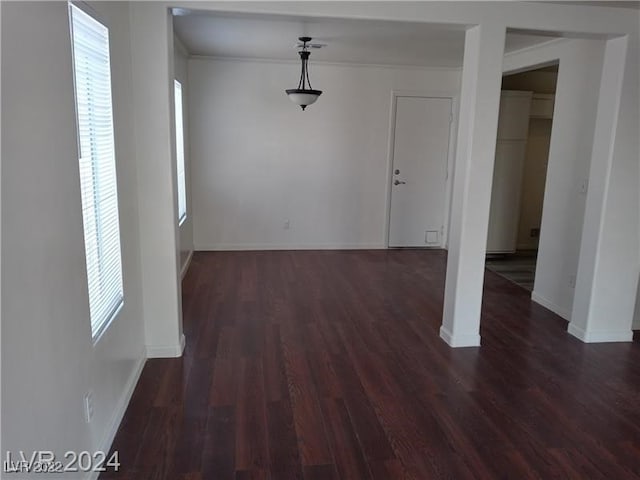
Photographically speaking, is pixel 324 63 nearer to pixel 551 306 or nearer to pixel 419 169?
pixel 419 169

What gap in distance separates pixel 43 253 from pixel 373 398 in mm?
1942

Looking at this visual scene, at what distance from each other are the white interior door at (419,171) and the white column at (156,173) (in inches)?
150

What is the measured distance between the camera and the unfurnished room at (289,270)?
166 cm

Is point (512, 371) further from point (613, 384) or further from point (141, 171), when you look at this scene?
point (141, 171)

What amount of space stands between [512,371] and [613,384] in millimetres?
603

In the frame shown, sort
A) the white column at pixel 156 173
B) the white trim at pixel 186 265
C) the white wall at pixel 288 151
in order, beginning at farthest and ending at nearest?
the white wall at pixel 288 151, the white trim at pixel 186 265, the white column at pixel 156 173

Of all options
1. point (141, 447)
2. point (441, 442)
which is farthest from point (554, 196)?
point (141, 447)

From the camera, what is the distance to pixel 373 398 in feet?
9.13

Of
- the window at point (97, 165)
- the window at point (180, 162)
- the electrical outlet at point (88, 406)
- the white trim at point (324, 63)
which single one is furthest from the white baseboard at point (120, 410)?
the white trim at point (324, 63)

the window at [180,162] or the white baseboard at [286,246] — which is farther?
the white baseboard at [286,246]

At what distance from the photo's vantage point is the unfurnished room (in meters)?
1.66

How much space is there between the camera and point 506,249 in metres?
6.40

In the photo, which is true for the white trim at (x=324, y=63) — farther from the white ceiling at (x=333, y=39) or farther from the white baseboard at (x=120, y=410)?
the white baseboard at (x=120, y=410)

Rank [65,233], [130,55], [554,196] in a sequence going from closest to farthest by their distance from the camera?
[65,233] → [130,55] → [554,196]
